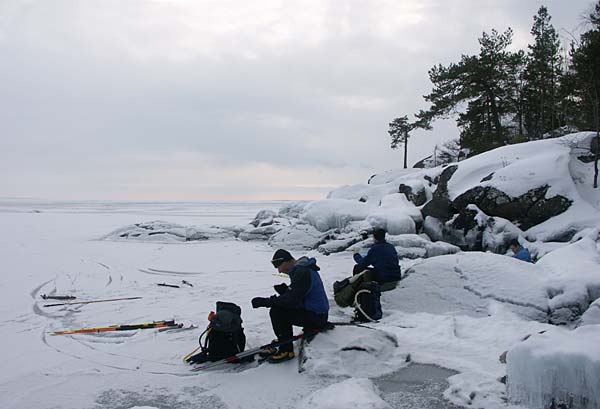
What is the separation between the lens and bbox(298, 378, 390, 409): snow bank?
12.6ft

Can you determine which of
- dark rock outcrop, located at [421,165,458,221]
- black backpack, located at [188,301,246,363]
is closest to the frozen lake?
black backpack, located at [188,301,246,363]

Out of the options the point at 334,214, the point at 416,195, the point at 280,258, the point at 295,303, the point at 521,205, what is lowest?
the point at 295,303

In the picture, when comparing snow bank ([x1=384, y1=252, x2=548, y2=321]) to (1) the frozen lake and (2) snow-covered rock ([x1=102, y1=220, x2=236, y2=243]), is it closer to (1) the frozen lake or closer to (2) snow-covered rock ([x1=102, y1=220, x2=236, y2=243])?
(1) the frozen lake

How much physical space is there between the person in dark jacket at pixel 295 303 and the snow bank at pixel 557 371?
2.21 m

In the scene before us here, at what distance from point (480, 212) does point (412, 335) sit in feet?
33.1

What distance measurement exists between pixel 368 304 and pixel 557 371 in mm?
3545

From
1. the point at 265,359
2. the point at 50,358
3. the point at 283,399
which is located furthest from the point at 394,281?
the point at 50,358

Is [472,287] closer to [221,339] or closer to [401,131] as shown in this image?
[221,339]

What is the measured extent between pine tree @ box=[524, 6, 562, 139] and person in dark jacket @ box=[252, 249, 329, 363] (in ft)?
75.1

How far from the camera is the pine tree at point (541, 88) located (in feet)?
81.6

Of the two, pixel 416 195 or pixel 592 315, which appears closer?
pixel 592 315

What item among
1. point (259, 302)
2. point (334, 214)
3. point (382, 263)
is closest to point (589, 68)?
point (334, 214)

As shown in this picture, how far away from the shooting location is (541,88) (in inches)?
1017

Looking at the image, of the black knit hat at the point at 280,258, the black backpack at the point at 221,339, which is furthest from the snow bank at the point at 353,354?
the black knit hat at the point at 280,258
